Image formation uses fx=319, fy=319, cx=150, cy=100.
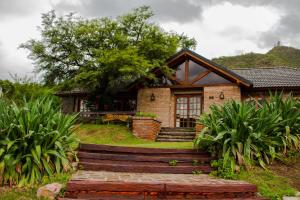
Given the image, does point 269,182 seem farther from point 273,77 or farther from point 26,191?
point 273,77

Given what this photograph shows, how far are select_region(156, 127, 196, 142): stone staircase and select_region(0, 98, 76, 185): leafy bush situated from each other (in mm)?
9070

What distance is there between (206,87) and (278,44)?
167 feet

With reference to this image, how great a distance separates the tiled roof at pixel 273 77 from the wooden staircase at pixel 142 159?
1199 cm

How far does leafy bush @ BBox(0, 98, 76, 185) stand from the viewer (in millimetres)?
5707

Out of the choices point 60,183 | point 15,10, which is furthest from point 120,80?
point 60,183

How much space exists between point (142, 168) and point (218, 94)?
1219 cm

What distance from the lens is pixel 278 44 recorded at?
6322 centimetres

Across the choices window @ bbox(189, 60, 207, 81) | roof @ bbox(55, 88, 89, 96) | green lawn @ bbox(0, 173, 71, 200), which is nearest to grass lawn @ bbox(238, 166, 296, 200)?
green lawn @ bbox(0, 173, 71, 200)

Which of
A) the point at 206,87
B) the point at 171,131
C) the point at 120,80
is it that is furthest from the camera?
the point at 120,80

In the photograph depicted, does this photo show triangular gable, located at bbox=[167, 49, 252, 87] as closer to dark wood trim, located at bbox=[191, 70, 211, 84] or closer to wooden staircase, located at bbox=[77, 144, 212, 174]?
dark wood trim, located at bbox=[191, 70, 211, 84]

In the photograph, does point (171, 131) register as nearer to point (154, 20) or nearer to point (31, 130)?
point (154, 20)

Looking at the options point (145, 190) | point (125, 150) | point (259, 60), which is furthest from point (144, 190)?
point (259, 60)

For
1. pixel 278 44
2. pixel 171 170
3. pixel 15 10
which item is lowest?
pixel 171 170

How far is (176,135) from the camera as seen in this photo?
16.0 meters
